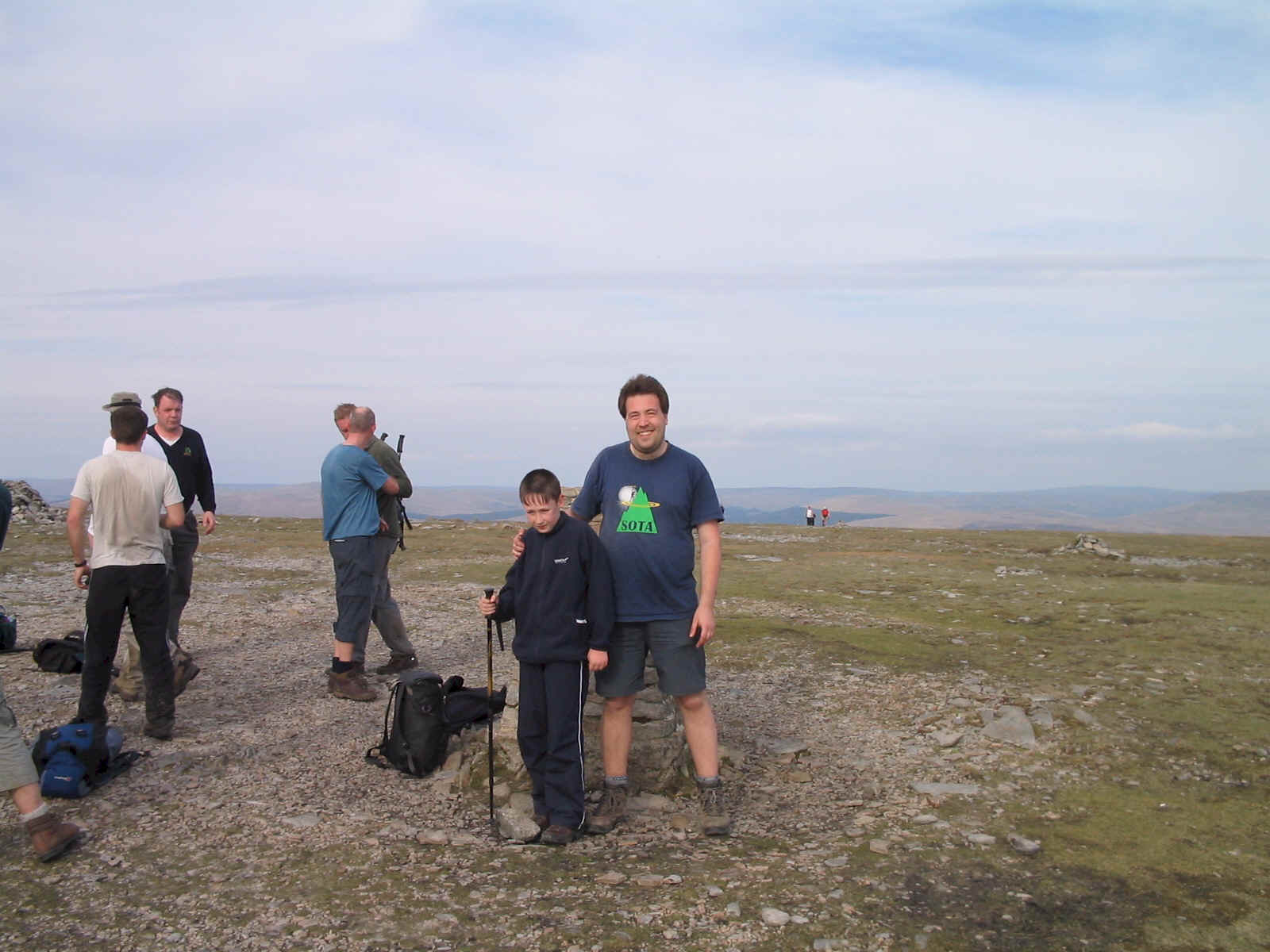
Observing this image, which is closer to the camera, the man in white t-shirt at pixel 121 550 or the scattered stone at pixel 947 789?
the scattered stone at pixel 947 789

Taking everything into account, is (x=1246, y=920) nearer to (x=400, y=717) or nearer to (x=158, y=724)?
(x=400, y=717)

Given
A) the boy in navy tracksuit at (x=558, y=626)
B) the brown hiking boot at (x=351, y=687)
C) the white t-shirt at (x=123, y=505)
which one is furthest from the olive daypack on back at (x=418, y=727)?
the white t-shirt at (x=123, y=505)

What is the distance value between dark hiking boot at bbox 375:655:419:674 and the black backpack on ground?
2837 mm

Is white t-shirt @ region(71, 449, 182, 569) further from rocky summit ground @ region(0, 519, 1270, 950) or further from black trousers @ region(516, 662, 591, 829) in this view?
black trousers @ region(516, 662, 591, 829)

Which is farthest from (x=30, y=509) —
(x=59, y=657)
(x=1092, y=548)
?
(x=1092, y=548)

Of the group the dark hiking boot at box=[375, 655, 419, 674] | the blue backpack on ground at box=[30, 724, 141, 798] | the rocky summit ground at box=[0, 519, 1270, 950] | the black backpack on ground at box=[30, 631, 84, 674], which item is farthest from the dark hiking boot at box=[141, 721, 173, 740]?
the dark hiking boot at box=[375, 655, 419, 674]

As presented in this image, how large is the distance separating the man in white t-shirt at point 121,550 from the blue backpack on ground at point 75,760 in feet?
1.19

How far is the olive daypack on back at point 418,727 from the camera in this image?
22.7ft

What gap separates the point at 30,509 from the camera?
26.8m

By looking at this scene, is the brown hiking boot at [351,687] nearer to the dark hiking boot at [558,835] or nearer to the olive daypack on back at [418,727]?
the olive daypack on back at [418,727]

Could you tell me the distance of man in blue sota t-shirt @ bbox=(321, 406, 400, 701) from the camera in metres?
8.94

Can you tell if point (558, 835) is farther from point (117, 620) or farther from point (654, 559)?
point (117, 620)

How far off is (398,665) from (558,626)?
4837mm

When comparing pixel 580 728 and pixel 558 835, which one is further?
pixel 580 728
